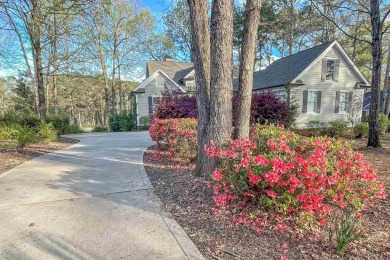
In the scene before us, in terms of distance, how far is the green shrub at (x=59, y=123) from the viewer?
1363cm

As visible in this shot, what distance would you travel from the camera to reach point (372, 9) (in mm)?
6910

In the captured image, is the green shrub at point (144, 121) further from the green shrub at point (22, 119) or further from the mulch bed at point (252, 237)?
the mulch bed at point (252, 237)

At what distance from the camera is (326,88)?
15.1 meters

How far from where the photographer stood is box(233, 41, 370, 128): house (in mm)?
14334

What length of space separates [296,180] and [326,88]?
1568cm

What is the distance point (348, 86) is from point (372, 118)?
989 cm

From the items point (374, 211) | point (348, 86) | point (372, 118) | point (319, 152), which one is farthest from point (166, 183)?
point (348, 86)

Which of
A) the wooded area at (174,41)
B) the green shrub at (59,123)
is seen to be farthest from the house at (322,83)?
the green shrub at (59,123)

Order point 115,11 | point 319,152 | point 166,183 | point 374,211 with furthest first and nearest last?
point 115,11, point 166,183, point 374,211, point 319,152

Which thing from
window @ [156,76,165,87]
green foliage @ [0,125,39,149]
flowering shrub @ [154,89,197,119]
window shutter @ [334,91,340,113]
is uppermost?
window @ [156,76,165,87]

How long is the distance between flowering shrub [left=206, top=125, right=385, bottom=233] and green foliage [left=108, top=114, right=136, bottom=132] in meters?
15.1

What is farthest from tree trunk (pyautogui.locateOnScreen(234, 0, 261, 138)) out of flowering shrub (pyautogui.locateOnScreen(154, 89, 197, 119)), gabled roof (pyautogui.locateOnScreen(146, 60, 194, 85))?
gabled roof (pyautogui.locateOnScreen(146, 60, 194, 85))

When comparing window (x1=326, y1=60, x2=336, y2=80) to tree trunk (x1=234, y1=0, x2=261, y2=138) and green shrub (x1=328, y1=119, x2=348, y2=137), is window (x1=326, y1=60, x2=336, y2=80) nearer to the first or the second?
green shrub (x1=328, y1=119, x2=348, y2=137)

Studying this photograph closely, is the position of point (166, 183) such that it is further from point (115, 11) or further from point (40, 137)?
point (115, 11)
